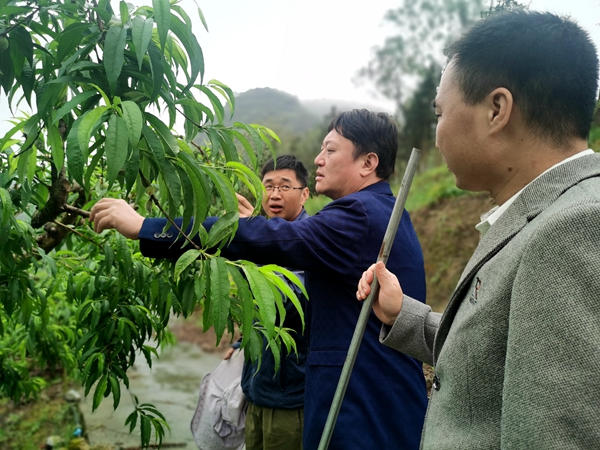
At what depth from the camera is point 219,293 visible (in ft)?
3.75

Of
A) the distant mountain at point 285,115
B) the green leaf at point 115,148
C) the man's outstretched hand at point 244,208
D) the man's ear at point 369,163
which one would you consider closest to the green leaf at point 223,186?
the green leaf at point 115,148

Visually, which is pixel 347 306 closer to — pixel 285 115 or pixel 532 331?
pixel 532 331

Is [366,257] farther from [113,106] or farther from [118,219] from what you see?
[113,106]

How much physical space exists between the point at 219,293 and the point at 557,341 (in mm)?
655

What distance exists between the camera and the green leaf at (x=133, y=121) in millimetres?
916

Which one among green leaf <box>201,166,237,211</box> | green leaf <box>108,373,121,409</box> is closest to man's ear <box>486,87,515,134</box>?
green leaf <box>201,166,237,211</box>

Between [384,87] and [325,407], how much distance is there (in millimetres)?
6533

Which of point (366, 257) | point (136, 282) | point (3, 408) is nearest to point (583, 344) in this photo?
point (366, 257)

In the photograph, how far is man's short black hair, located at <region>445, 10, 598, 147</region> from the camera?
0.83m

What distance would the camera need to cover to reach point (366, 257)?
1675 millimetres

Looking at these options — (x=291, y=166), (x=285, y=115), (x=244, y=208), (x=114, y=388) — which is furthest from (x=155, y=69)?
(x=285, y=115)

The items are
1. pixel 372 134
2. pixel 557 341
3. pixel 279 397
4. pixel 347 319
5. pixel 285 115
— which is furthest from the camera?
pixel 285 115

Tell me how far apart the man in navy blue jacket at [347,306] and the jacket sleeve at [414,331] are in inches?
14.1

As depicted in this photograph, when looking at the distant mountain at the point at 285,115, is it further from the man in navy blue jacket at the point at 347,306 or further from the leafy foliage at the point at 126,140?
the leafy foliage at the point at 126,140
